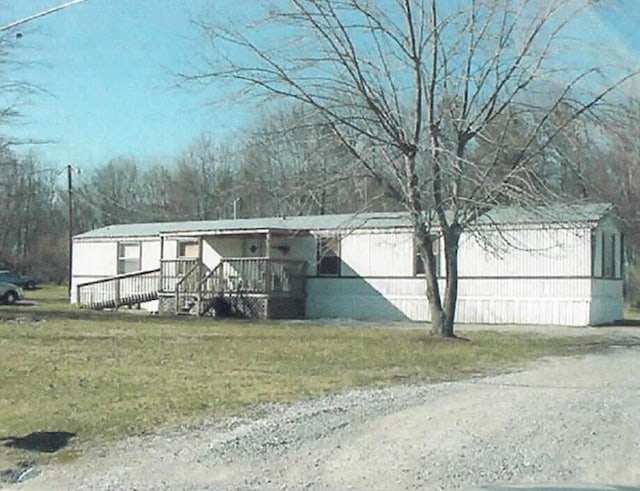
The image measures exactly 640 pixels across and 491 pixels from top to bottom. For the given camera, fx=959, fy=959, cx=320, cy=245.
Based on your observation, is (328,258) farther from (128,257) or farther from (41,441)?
(41,441)

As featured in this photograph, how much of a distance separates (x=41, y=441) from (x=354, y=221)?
810 inches

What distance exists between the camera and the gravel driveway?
7570mm

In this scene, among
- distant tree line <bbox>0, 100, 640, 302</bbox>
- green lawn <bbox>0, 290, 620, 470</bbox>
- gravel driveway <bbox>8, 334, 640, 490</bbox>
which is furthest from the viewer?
distant tree line <bbox>0, 100, 640, 302</bbox>

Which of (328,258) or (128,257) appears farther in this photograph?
(128,257)

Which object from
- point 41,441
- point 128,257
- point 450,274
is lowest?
point 41,441

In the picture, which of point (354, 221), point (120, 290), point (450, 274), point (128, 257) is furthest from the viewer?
point (128, 257)

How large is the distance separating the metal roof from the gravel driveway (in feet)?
35.1

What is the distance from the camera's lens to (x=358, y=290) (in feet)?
109

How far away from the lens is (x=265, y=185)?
22484 mm

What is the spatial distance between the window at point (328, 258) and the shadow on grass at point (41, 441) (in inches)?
941

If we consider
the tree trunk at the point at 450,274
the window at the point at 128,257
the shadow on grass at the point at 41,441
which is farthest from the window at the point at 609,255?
the shadow on grass at the point at 41,441

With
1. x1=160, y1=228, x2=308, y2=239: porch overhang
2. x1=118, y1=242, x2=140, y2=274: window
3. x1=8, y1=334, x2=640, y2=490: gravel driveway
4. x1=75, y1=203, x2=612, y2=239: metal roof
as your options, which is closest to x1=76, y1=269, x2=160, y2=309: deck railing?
x1=118, y1=242, x2=140, y2=274: window

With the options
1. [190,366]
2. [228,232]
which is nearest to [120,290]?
[228,232]

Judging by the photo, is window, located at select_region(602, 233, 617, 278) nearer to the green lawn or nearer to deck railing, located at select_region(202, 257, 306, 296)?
the green lawn
